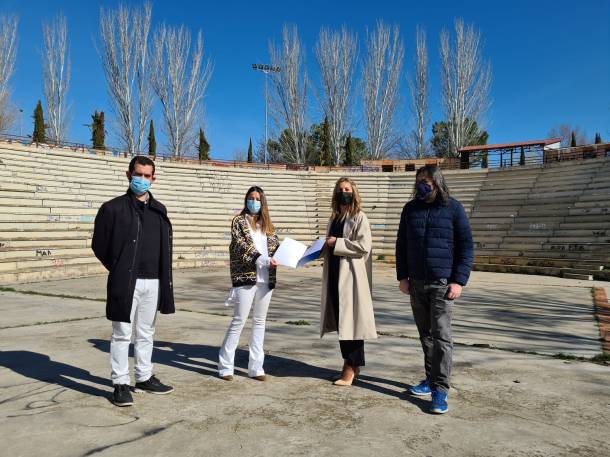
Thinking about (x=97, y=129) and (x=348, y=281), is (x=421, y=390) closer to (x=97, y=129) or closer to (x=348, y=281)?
(x=348, y=281)

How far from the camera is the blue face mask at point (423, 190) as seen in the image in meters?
3.41

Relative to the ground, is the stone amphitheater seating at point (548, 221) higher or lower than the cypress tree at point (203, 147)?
lower

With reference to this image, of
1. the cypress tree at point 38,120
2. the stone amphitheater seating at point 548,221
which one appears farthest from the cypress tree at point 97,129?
the stone amphitheater seating at point 548,221

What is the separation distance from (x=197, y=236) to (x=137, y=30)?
67.3ft

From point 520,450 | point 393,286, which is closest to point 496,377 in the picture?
point 520,450

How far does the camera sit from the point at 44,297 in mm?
9008

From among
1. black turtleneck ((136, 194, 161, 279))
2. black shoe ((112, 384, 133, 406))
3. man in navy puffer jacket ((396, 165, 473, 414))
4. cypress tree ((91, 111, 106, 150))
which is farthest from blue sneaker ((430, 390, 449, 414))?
cypress tree ((91, 111, 106, 150))

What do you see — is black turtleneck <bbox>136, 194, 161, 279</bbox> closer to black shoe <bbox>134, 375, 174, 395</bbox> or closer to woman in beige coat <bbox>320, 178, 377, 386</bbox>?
black shoe <bbox>134, 375, 174, 395</bbox>

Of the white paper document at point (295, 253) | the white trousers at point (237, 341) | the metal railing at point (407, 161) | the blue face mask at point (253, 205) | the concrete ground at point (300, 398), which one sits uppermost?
the metal railing at point (407, 161)

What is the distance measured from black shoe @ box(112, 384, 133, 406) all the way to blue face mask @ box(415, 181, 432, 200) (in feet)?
8.48

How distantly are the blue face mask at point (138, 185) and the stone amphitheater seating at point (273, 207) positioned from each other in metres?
11.1

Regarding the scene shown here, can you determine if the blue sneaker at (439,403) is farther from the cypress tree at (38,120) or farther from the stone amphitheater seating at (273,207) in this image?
the cypress tree at (38,120)

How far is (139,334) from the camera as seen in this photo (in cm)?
346

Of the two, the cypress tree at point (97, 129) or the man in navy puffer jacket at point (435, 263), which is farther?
the cypress tree at point (97, 129)
